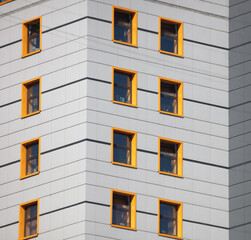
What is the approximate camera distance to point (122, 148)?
2933 inches

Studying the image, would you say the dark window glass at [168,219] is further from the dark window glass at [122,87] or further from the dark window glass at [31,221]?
the dark window glass at [31,221]

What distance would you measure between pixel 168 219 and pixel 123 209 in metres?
3.07

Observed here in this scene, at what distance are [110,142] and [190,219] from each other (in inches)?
267

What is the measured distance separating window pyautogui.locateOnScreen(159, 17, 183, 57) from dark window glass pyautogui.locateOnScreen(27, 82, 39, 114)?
822 centimetres

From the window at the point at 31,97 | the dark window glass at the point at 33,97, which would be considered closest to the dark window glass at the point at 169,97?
the window at the point at 31,97

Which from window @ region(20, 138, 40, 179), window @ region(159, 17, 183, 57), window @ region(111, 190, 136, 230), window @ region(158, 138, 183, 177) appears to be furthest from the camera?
window @ region(159, 17, 183, 57)

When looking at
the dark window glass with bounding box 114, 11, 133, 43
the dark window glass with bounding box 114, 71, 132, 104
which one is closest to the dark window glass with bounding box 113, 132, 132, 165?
the dark window glass with bounding box 114, 71, 132, 104

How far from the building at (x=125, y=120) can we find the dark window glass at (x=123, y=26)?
87mm

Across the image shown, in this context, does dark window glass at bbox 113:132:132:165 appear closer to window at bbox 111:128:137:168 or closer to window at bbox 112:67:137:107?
window at bbox 111:128:137:168

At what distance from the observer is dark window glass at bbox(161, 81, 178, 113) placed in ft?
252

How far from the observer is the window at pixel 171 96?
76688mm

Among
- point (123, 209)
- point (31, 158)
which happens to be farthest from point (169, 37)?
point (123, 209)

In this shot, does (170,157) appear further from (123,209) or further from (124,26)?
(124,26)

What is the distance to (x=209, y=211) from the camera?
75.6 m
